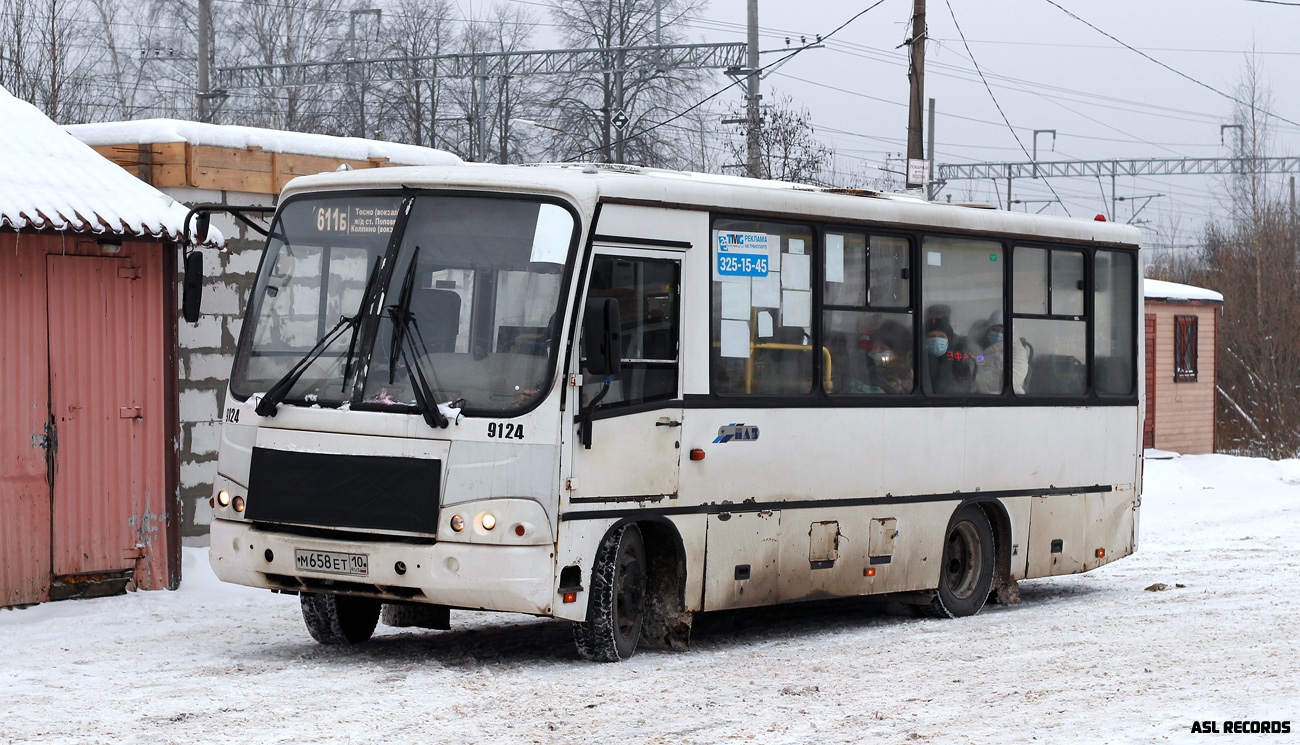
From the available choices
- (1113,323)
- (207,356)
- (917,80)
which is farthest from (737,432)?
(917,80)

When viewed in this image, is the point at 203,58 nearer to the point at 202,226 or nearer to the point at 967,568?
the point at 967,568

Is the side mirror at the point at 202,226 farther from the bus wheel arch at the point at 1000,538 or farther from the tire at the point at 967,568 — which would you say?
the bus wheel arch at the point at 1000,538

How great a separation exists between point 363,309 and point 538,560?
5.66 feet

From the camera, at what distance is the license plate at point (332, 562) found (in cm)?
927

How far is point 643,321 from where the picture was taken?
10016 millimetres

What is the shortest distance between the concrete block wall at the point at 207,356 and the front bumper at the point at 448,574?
183 inches

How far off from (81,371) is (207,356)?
5.45 feet

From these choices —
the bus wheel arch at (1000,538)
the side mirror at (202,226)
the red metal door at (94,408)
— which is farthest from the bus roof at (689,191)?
the red metal door at (94,408)

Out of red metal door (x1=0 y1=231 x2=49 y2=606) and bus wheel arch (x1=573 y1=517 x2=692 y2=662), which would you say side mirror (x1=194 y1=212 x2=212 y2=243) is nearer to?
red metal door (x1=0 y1=231 x2=49 y2=606)

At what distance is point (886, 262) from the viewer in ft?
39.2

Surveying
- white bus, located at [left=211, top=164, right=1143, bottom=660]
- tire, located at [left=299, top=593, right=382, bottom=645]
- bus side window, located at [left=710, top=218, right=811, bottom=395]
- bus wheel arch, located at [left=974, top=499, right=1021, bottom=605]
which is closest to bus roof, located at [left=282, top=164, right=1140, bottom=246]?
white bus, located at [left=211, top=164, right=1143, bottom=660]

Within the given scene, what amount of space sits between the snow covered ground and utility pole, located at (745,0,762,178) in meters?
12.6

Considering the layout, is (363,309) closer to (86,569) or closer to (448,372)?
(448,372)

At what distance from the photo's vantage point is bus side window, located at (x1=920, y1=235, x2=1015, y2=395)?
12305 millimetres
